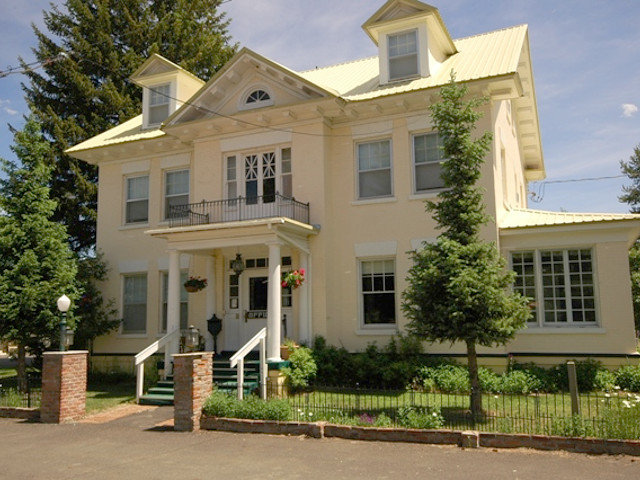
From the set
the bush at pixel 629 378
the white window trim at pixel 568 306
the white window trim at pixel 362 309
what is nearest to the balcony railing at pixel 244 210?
the white window trim at pixel 362 309

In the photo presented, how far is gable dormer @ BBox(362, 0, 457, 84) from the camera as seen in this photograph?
1680 centimetres

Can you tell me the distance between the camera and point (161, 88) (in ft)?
68.5

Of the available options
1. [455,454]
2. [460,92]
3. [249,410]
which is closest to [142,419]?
[249,410]

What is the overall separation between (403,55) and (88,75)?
18085 millimetres

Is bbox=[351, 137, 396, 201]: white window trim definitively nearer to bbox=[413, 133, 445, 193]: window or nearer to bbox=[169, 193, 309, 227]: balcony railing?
bbox=[413, 133, 445, 193]: window

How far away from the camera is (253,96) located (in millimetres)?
17438

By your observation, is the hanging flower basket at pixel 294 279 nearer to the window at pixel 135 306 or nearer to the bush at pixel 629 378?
the window at pixel 135 306

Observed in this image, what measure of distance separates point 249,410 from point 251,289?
21.6ft

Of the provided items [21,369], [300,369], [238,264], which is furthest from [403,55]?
[21,369]

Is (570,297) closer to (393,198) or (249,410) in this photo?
(393,198)

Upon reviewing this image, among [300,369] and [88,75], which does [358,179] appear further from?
[88,75]

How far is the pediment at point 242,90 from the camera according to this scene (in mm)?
16562

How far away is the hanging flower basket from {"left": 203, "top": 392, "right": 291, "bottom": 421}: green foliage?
14.8ft

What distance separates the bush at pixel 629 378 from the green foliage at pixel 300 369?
22.8 feet
